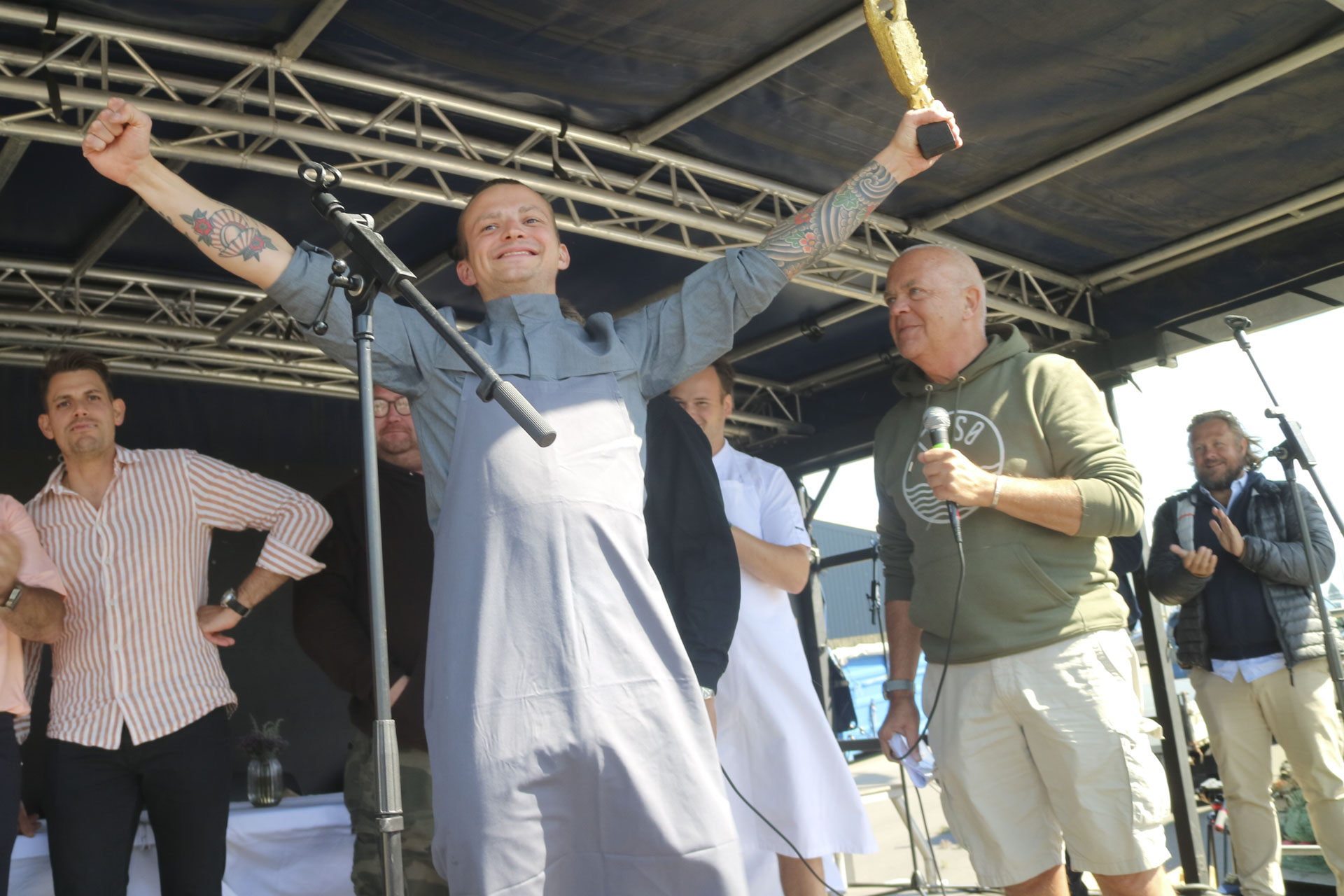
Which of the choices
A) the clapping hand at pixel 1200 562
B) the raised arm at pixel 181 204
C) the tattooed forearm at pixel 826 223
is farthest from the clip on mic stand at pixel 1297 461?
the raised arm at pixel 181 204

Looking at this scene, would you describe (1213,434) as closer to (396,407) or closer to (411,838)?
(396,407)

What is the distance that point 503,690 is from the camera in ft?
4.87

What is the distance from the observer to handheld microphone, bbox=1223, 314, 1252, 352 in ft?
11.0

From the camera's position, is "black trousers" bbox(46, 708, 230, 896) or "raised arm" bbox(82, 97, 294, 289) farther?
"black trousers" bbox(46, 708, 230, 896)

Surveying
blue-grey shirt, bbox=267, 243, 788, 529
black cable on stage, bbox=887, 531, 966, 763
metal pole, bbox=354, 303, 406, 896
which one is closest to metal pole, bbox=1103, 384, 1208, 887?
black cable on stage, bbox=887, 531, 966, 763

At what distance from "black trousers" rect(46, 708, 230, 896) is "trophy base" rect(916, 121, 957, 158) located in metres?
2.31

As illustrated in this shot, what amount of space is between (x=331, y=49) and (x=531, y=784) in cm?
354

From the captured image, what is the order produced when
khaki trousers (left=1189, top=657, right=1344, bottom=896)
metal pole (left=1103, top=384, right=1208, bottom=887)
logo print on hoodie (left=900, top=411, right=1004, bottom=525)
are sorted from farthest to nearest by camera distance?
metal pole (left=1103, top=384, right=1208, bottom=887) → khaki trousers (left=1189, top=657, right=1344, bottom=896) → logo print on hoodie (left=900, top=411, right=1004, bottom=525)

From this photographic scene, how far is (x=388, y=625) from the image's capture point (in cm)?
280

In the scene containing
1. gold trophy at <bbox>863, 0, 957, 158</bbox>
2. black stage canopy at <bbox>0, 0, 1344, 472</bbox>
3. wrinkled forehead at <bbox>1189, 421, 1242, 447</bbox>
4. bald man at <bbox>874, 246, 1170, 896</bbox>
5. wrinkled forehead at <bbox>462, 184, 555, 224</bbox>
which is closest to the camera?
wrinkled forehead at <bbox>462, 184, 555, 224</bbox>

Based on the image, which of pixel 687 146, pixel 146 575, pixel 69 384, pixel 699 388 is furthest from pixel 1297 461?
pixel 69 384

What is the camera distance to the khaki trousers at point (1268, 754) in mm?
4395

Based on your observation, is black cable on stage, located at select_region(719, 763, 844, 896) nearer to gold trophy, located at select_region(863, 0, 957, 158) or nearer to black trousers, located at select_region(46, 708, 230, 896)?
black trousers, located at select_region(46, 708, 230, 896)

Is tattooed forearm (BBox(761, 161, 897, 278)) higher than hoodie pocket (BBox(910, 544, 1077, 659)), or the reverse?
tattooed forearm (BBox(761, 161, 897, 278))
